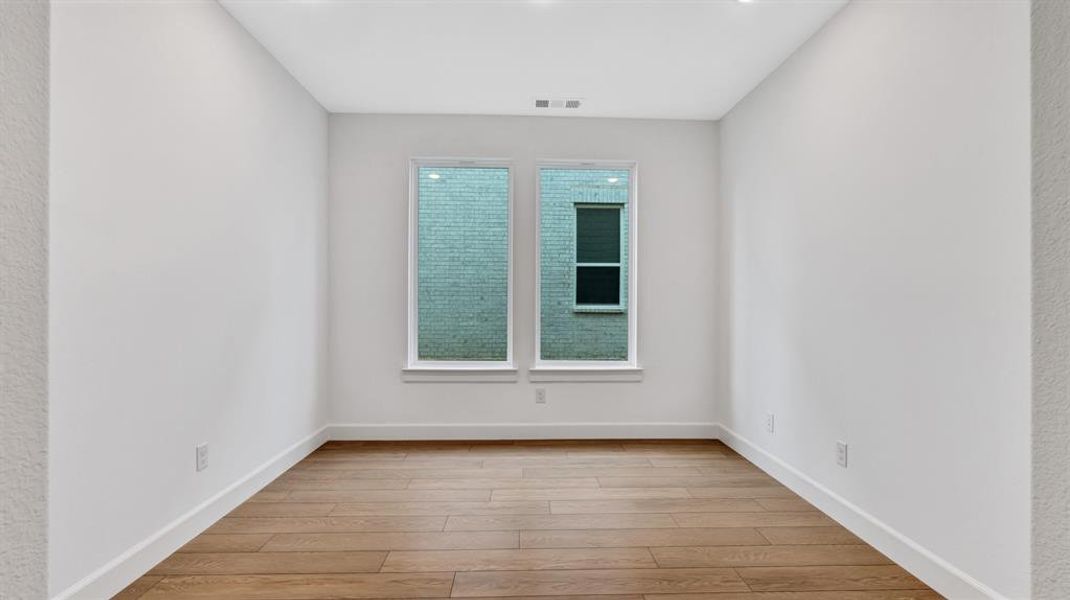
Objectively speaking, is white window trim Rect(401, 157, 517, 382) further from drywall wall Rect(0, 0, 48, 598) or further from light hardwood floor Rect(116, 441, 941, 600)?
drywall wall Rect(0, 0, 48, 598)

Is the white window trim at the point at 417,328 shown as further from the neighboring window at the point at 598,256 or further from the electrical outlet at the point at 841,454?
the electrical outlet at the point at 841,454

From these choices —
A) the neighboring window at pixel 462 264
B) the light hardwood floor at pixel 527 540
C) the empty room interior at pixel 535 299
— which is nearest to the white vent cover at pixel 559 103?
the empty room interior at pixel 535 299

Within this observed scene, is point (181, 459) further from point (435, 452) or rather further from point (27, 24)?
point (27, 24)

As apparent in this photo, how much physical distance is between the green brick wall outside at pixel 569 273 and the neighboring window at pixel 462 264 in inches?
11.5

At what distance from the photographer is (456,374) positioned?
411cm

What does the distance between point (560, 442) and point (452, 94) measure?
8.46ft

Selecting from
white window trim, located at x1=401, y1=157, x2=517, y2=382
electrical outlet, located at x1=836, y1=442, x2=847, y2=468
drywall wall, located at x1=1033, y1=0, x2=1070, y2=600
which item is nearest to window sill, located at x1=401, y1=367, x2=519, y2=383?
white window trim, located at x1=401, y1=157, x2=517, y2=382

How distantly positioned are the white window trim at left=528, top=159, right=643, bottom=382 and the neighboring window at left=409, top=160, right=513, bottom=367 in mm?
228

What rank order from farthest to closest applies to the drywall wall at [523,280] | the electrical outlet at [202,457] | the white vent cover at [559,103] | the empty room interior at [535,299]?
the drywall wall at [523,280] → the white vent cover at [559,103] → the electrical outlet at [202,457] → the empty room interior at [535,299]

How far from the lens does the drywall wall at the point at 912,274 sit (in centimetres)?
175

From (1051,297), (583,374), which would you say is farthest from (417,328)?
(1051,297)

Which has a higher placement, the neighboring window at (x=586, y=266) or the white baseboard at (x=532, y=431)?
the neighboring window at (x=586, y=266)

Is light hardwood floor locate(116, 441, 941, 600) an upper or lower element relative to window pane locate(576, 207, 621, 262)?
lower

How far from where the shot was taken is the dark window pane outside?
4.27 metres
